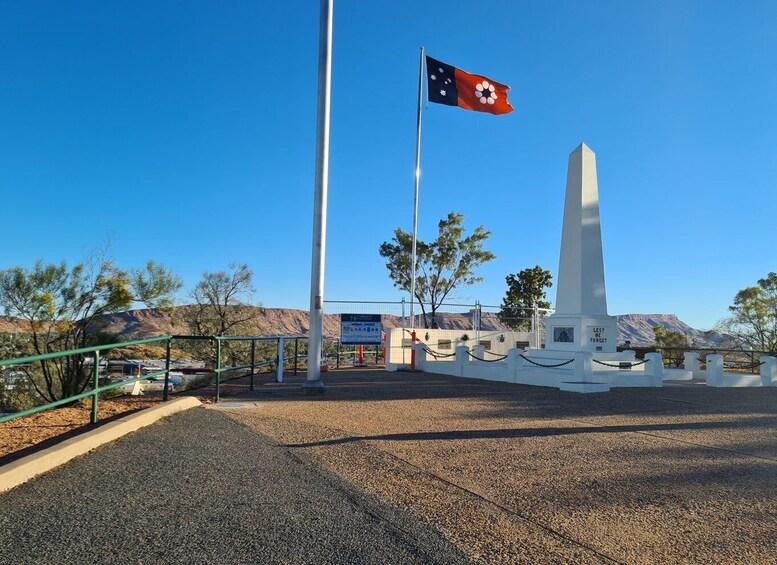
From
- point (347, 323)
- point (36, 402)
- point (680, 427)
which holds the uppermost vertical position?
point (347, 323)

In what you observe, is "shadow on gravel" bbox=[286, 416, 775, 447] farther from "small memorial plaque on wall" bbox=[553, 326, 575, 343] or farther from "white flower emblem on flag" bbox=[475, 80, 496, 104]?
"white flower emblem on flag" bbox=[475, 80, 496, 104]

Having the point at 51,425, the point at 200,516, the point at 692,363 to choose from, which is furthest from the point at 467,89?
the point at 200,516

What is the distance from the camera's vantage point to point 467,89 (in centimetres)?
2164

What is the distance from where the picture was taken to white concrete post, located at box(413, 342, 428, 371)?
63.8ft

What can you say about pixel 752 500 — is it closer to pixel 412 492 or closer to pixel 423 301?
pixel 412 492

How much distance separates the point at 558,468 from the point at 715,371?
13010 millimetres

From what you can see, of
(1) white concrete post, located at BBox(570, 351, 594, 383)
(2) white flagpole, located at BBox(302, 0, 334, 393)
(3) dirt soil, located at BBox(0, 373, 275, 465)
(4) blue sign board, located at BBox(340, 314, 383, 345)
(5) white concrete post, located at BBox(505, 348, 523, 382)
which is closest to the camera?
(3) dirt soil, located at BBox(0, 373, 275, 465)

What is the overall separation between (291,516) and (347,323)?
1626 cm

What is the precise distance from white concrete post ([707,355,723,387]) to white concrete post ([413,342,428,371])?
862 cm

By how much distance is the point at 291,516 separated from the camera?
12.6 feet

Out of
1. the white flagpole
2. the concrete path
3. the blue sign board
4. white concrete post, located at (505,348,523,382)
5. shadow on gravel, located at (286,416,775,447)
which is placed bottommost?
shadow on gravel, located at (286,416,775,447)

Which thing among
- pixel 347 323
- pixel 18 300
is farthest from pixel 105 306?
pixel 347 323

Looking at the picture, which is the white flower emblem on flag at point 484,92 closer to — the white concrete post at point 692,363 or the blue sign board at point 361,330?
the blue sign board at point 361,330

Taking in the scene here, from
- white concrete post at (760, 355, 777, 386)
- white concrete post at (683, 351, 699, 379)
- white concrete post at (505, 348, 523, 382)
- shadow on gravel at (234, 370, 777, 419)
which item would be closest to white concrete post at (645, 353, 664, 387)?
shadow on gravel at (234, 370, 777, 419)
